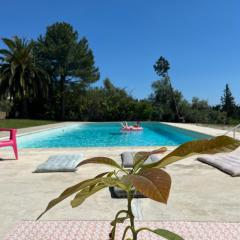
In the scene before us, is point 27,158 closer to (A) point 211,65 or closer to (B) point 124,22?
(B) point 124,22

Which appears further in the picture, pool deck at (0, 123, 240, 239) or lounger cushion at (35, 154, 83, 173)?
lounger cushion at (35, 154, 83, 173)

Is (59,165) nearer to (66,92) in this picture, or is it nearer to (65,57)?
(65,57)

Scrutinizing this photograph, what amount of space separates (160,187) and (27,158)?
287 inches

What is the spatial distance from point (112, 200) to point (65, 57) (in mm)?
29681

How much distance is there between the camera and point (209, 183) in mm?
5004

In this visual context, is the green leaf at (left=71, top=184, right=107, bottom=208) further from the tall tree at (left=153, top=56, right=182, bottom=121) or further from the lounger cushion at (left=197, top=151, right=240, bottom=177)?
the tall tree at (left=153, top=56, right=182, bottom=121)

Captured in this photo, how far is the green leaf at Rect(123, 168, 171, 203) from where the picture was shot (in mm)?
802

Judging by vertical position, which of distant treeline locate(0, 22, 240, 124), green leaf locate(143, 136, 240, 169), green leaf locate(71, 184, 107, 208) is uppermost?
distant treeline locate(0, 22, 240, 124)

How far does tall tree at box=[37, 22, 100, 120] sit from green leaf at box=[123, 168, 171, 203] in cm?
3229

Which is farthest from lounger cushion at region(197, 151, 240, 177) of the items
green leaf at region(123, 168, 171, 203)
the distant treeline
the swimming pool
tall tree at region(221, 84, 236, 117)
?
tall tree at region(221, 84, 236, 117)

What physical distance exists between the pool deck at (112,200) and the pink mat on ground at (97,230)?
307mm

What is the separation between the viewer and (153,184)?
2.73 feet

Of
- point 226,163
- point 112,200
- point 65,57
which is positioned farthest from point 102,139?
point 65,57

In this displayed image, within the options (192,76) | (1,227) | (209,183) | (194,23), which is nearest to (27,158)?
(209,183)
